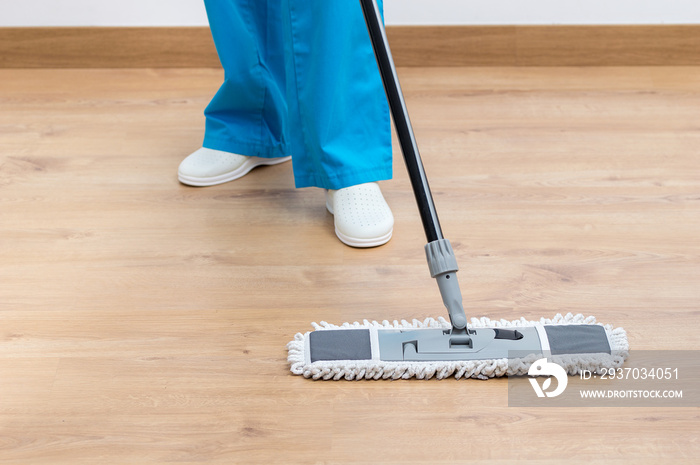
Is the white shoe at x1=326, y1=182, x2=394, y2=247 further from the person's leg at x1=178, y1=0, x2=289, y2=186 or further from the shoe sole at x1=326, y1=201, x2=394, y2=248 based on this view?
the person's leg at x1=178, y1=0, x2=289, y2=186

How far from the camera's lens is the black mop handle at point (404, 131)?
857 mm

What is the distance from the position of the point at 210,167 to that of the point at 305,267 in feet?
1.10

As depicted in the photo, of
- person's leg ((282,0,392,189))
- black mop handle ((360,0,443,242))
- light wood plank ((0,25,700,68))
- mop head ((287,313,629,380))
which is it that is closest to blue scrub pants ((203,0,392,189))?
person's leg ((282,0,392,189))

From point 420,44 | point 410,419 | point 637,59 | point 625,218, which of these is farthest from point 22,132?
point 637,59

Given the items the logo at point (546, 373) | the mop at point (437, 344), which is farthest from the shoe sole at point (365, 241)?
the logo at point (546, 373)

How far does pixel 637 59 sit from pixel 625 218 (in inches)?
27.9

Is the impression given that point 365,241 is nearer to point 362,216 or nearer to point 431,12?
point 362,216

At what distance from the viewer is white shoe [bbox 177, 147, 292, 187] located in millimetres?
1309

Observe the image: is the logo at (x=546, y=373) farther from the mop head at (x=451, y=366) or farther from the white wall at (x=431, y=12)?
the white wall at (x=431, y=12)

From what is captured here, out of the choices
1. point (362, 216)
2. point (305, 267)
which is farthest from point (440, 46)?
point (305, 267)

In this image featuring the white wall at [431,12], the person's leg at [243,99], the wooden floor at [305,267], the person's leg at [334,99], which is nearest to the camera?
the wooden floor at [305,267]

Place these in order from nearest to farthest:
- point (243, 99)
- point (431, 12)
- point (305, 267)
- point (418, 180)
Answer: point (418, 180) → point (305, 267) → point (243, 99) → point (431, 12)

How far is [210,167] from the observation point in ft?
4.30

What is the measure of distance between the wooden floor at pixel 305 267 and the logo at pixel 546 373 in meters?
0.04
